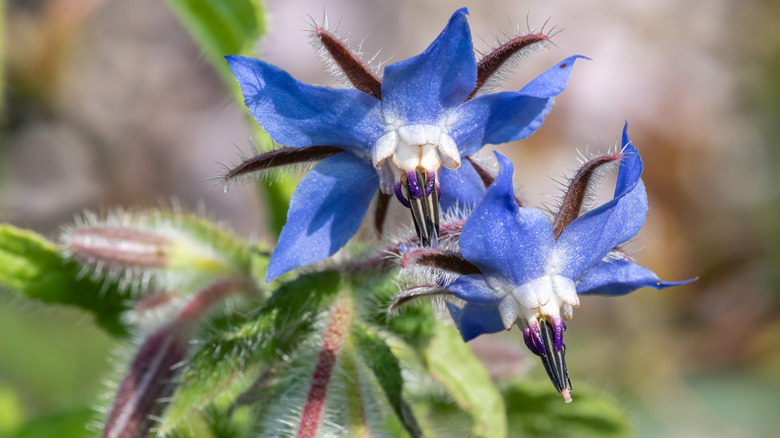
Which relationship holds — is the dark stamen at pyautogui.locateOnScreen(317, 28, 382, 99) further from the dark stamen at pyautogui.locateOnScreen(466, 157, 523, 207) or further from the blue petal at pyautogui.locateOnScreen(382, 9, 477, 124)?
the dark stamen at pyautogui.locateOnScreen(466, 157, 523, 207)

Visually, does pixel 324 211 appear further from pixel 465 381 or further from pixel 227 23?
pixel 227 23

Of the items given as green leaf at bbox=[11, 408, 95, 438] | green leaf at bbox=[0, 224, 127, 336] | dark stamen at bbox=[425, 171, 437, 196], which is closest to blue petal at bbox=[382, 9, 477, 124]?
dark stamen at bbox=[425, 171, 437, 196]

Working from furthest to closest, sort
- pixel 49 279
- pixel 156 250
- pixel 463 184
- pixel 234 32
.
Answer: pixel 234 32, pixel 49 279, pixel 156 250, pixel 463 184

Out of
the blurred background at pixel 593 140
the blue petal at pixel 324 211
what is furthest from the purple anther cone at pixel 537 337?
the blurred background at pixel 593 140

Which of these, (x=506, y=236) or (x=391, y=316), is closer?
(x=506, y=236)

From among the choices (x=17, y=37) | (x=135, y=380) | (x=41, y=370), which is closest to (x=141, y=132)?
(x=17, y=37)

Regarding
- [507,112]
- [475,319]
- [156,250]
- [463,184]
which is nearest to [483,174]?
[463,184]
